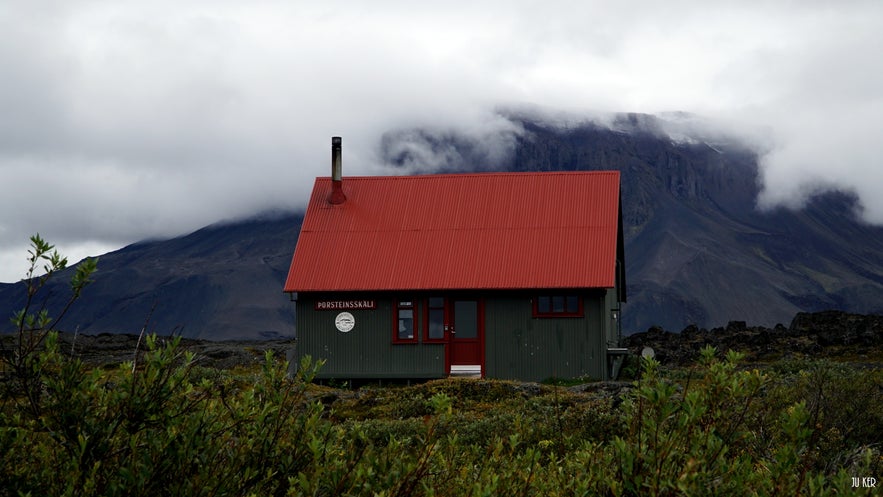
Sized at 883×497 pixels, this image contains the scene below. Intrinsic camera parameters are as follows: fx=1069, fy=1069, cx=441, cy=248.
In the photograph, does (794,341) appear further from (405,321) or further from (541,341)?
(405,321)

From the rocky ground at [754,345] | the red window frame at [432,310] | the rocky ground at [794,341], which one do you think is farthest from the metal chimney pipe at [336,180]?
the rocky ground at [794,341]

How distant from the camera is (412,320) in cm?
3319

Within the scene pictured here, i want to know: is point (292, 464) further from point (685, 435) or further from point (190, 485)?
point (685, 435)

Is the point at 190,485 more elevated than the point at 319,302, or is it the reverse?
the point at 319,302

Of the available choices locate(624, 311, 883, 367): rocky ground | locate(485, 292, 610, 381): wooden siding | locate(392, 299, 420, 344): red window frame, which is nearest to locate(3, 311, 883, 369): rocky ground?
locate(624, 311, 883, 367): rocky ground

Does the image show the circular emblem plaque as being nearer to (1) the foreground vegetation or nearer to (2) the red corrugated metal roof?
(2) the red corrugated metal roof

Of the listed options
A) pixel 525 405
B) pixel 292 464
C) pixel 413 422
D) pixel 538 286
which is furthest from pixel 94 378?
pixel 538 286

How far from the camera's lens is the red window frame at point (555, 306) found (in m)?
32.3

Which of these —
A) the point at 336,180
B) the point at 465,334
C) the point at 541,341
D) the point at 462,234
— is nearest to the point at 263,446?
the point at 541,341

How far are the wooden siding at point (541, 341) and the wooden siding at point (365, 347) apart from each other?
1786mm

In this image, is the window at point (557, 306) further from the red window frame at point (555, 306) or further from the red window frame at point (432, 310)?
the red window frame at point (432, 310)

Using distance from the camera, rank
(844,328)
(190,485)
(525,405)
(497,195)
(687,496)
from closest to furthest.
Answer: (687,496) → (190,485) → (525,405) → (497,195) → (844,328)

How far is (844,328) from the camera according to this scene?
60094mm

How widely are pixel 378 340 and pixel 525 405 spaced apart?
11.1 metres
